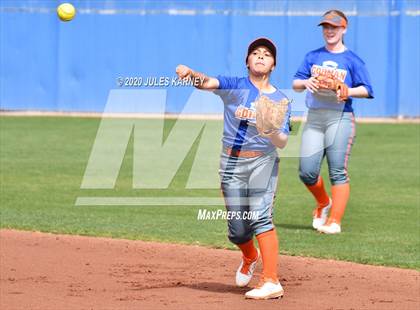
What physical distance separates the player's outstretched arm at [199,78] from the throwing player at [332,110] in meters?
2.98

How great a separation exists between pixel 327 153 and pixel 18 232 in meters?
3.59

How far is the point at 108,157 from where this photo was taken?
59.4 ft

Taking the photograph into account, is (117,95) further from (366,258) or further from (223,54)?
(366,258)

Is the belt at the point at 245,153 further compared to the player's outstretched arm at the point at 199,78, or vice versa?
the belt at the point at 245,153

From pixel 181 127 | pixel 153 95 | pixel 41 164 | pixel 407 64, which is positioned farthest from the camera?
pixel 153 95

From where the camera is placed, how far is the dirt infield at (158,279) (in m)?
7.86

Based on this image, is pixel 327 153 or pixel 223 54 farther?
pixel 223 54

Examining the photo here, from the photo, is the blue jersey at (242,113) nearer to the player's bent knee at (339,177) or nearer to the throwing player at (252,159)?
the throwing player at (252,159)

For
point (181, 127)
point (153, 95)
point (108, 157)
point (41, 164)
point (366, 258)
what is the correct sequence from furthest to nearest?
point (153, 95) → point (181, 127) → point (108, 157) → point (41, 164) → point (366, 258)

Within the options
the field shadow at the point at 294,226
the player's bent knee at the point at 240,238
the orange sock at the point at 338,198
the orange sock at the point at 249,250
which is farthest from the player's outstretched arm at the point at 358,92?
the player's bent knee at the point at 240,238

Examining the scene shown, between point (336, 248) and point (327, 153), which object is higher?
point (327, 153)

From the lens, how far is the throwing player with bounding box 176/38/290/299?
7.92m

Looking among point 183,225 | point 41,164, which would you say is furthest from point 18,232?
point 41,164

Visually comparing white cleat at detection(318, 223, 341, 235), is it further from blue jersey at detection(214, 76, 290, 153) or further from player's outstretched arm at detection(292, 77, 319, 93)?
blue jersey at detection(214, 76, 290, 153)
